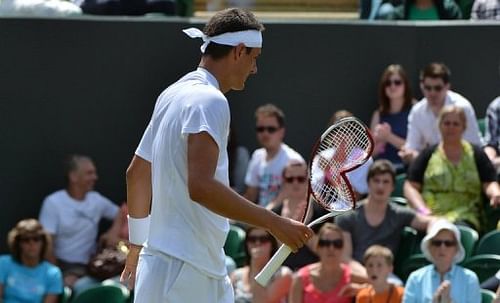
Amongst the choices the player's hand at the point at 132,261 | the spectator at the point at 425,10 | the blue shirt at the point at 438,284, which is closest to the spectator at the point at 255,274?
the blue shirt at the point at 438,284

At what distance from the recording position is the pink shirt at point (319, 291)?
886 centimetres

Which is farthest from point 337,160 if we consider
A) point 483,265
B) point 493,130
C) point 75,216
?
point 75,216

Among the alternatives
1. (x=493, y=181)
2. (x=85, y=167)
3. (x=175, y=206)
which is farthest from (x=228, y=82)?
(x=85, y=167)

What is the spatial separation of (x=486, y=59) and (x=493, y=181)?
2.01 m

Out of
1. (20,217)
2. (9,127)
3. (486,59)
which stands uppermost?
(486,59)

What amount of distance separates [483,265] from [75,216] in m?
3.03

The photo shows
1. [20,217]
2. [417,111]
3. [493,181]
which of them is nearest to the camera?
[493,181]

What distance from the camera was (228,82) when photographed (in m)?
5.18

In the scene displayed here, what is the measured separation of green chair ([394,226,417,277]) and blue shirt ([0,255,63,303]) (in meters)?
2.18

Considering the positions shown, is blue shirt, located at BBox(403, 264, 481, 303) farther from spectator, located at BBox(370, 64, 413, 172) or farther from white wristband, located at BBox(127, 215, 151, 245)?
white wristband, located at BBox(127, 215, 151, 245)

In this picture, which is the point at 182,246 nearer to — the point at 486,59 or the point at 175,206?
the point at 175,206

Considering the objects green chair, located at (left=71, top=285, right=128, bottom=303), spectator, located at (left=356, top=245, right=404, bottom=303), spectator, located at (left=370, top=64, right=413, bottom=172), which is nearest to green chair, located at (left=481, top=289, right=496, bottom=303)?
spectator, located at (left=356, top=245, right=404, bottom=303)

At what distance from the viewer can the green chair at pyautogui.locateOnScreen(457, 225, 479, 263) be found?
9.20 meters

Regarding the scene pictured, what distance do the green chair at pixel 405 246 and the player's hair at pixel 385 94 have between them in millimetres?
1438
